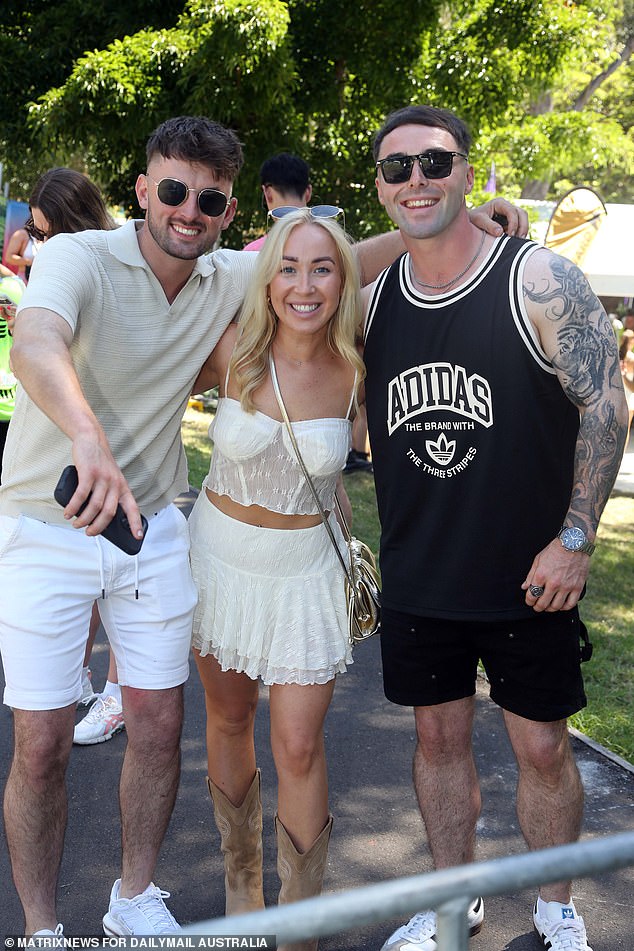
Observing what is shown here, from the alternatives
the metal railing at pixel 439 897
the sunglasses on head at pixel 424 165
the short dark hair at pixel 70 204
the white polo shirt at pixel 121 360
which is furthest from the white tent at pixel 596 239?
the metal railing at pixel 439 897

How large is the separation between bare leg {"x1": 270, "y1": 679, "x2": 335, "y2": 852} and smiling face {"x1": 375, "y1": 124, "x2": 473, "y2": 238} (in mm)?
1339

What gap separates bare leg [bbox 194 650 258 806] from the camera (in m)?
3.01

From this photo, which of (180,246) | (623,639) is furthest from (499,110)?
(180,246)

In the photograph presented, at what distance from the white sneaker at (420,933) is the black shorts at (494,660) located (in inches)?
25.3

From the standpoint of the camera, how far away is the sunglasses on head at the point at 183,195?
9.36ft

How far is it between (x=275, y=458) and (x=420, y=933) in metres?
1.51

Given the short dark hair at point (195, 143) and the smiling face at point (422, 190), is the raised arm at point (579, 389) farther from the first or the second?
the short dark hair at point (195, 143)

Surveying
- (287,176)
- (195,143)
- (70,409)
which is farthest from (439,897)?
(287,176)

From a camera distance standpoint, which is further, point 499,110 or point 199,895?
point 499,110

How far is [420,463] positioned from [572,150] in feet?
46.6

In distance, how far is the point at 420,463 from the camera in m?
2.85

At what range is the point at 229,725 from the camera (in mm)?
3053

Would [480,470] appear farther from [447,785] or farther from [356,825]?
[356,825]

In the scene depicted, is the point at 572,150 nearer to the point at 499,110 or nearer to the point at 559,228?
the point at 499,110
